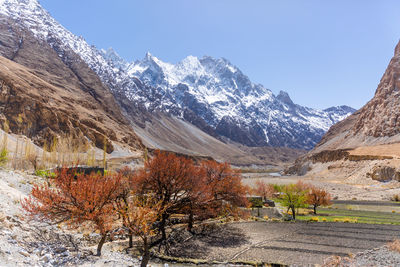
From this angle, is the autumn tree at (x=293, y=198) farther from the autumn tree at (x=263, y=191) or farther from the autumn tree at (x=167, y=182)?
the autumn tree at (x=167, y=182)

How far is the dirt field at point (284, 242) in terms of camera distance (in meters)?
17.5

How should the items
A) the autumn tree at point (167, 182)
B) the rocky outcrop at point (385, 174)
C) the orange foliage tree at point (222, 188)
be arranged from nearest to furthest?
the autumn tree at point (167, 182) < the orange foliage tree at point (222, 188) < the rocky outcrop at point (385, 174)

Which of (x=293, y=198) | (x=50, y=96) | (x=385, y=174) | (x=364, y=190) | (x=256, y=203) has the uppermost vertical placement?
(x=50, y=96)

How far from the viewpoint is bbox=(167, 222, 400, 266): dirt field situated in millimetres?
17500

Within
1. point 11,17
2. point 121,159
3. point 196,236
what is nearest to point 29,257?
point 196,236

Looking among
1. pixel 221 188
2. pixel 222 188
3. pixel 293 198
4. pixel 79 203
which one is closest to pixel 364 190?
pixel 293 198

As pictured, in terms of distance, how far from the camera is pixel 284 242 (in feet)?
68.8

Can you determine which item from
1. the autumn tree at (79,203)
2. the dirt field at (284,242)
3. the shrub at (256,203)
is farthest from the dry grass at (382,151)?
the autumn tree at (79,203)

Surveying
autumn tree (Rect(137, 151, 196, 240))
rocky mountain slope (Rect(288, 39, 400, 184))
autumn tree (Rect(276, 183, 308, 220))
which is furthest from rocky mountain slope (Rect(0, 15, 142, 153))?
rocky mountain slope (Rect(288, 39, 400, 184))

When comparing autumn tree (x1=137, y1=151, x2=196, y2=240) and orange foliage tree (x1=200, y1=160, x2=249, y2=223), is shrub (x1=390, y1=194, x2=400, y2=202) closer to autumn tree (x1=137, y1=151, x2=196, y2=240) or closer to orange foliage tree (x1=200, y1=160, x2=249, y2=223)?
orange foliage tree (x1=200, y1=160, x2=249, y2=223)

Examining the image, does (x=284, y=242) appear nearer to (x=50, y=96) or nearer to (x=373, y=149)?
(x=373, y=149)

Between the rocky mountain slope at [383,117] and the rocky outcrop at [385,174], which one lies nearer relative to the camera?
the rocky outcrop at [385,174]

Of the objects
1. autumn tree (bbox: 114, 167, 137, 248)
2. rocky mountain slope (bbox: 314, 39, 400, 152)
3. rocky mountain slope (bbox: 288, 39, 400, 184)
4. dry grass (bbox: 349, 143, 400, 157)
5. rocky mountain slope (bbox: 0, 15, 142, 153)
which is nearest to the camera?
autumn tree (bbox: 114, 167, 137, 248)

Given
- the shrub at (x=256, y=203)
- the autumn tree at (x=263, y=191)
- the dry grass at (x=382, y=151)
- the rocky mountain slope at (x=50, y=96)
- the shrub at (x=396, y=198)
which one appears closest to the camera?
the shrub at (x=256, y=203)
